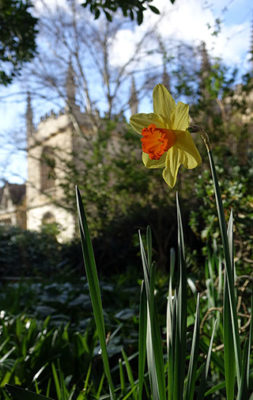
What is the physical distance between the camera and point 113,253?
5.27 metres

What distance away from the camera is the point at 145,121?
0.66 meters

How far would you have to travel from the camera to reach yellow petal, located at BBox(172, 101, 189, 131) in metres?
0.61

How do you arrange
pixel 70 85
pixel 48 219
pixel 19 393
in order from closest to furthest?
pixel 19 393
pixel 70 85
pixel 48 219

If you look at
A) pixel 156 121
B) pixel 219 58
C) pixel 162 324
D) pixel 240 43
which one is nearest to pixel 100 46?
pixel 219 58

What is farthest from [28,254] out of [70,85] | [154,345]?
[70,85]

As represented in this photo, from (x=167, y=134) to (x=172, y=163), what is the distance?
0.20ft

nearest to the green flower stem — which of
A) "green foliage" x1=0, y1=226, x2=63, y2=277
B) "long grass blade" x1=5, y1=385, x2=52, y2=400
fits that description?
"long grass blade" x1=5, y1=385, x2=52, y2=400

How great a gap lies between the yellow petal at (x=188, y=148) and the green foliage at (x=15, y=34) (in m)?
2.95

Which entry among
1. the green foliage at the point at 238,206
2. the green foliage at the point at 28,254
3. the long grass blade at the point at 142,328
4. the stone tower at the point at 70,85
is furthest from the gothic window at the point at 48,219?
the long grass blade at the point at 142,328

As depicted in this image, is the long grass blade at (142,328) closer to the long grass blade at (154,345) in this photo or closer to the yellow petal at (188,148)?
the long grass blade at (154,345)

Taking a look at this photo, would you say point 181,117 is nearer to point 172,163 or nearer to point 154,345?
point 172,163

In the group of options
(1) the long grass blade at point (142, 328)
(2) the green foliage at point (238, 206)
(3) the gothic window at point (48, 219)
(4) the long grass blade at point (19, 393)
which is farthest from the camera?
(3) the gothic window at point (48, 219)

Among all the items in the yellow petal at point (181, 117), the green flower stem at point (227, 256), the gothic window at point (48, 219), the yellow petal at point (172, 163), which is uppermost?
the gothic window at point (48, 219)

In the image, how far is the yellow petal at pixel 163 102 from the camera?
652mm
